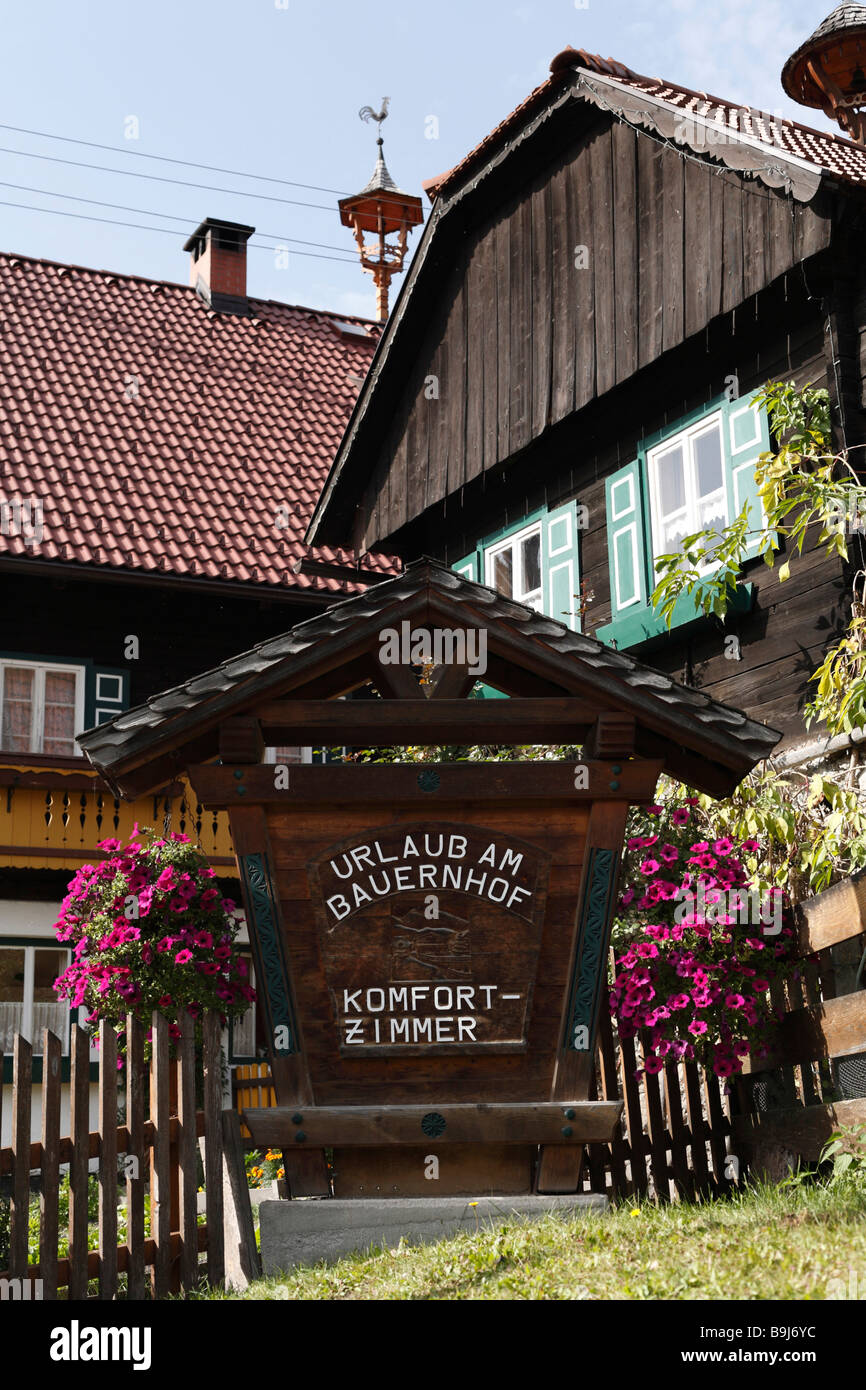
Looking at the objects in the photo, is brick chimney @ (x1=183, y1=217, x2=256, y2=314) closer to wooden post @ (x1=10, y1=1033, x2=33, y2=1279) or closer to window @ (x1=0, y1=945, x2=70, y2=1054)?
window @ (x1=0, y1=945, x2=70, y2=1054)

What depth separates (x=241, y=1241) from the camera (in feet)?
20.4

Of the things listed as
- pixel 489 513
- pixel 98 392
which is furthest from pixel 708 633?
pixel 98 392

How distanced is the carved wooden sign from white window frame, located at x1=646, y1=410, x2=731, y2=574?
471 centimetres

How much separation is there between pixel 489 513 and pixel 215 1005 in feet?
22.3

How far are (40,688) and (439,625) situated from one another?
987 cm

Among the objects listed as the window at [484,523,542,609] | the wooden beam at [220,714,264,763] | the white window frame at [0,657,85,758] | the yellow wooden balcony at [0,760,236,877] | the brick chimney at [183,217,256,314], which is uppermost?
the brick chimney at [183,217,256,314]

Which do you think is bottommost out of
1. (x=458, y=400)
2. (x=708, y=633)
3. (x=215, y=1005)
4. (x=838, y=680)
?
(x=215, y=1005)

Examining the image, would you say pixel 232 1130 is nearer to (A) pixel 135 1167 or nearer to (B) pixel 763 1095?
(A) pixel 135 1167

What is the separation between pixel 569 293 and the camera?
504 inches

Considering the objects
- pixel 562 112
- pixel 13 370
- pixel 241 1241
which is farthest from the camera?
pixel 13 370

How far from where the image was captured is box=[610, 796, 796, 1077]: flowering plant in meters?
6.92

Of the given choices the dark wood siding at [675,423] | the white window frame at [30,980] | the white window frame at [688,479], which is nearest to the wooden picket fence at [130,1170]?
the dark wood siding at [675,423]

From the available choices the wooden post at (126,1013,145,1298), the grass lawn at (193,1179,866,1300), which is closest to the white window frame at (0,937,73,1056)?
the wooden post at (126,1013,145,1298)
